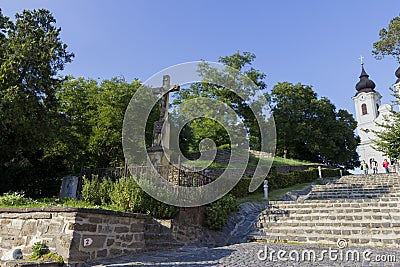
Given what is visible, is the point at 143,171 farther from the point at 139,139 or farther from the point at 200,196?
the point at 139,139

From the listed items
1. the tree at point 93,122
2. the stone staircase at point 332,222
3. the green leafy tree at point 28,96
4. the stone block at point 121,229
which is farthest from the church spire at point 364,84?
the stone block at point 121,229

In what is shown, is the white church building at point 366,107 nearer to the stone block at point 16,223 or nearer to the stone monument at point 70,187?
the stone monument at point 70,187

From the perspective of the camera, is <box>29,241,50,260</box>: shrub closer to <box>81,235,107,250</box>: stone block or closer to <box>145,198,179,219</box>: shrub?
<box>81,235,107,250</box>: stone block

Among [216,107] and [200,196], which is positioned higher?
[216,107]

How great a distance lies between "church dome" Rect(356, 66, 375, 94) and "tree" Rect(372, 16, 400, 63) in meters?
27.0

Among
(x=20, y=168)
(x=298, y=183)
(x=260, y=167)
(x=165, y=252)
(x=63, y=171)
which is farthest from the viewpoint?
(x=260, y=167)

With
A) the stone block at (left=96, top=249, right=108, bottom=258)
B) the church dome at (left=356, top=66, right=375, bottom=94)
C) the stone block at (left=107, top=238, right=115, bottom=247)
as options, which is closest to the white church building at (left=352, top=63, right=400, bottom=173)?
the church dome at (left=356, top=66, right=375, bottom=94)

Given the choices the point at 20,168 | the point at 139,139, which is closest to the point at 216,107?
the point at 139,139

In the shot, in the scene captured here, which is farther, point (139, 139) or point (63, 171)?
point (139, 139)

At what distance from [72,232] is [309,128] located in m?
26.2

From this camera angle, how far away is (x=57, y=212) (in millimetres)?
4730

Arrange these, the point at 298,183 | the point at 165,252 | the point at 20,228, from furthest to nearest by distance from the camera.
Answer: the point at 298,183 → the point at 165,252 → the point at 20,228

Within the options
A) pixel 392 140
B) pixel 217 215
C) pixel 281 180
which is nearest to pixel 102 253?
pixel 217 215

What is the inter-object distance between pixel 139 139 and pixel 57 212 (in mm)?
10287
